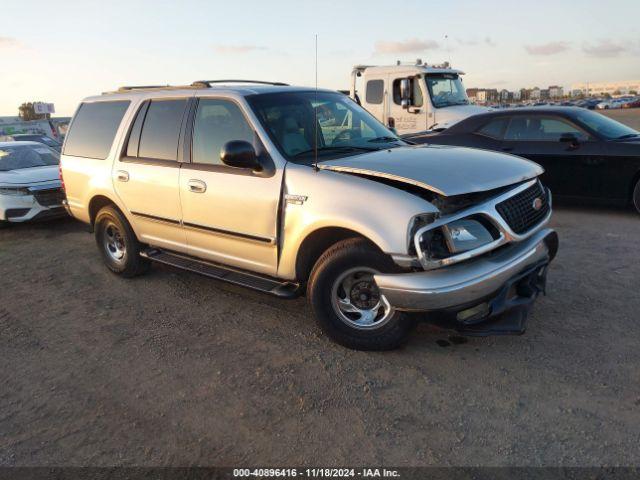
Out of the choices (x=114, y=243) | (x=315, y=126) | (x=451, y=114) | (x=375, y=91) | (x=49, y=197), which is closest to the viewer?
(x=315, y=126)

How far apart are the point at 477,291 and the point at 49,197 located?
725 centimetres

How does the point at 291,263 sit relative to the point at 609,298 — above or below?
above

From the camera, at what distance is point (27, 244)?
755 centimetres

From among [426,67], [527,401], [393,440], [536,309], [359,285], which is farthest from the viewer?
[426,67]

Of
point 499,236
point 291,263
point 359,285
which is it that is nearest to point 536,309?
point 499,236

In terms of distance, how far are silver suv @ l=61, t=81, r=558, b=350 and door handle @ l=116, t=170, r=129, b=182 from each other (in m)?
0.02

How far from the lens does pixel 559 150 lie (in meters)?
7.55

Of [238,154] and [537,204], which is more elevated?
[238,154]

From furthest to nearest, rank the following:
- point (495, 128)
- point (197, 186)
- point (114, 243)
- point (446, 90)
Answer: point (446, 90) → point (495, 128) → point (114, 243) → point (197, 186)

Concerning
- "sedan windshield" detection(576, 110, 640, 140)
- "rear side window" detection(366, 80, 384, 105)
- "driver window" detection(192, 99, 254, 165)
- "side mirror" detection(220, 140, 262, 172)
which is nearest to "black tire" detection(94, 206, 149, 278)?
"driver window" detection(192, 99, 254, 165)

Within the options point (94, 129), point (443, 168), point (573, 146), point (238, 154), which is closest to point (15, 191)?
point (94, 129)

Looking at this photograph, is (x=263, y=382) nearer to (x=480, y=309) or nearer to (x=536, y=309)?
(x=480, y=309)

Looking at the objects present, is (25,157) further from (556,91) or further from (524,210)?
(556,91)

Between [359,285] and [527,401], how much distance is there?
1.30m
